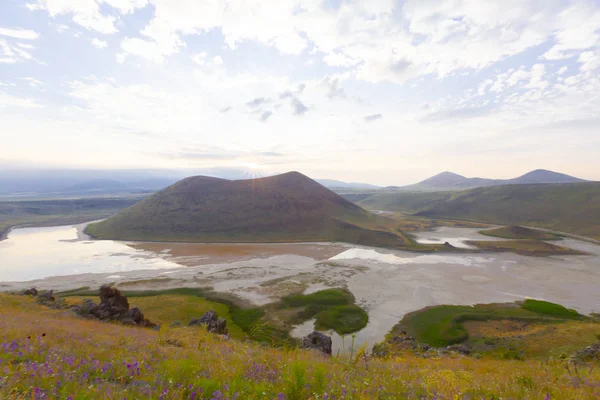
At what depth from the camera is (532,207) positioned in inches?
5172

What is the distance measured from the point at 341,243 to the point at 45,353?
84025 mm

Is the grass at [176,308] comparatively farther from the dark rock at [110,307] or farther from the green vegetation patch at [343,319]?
the green vegetation patch at [343,319]

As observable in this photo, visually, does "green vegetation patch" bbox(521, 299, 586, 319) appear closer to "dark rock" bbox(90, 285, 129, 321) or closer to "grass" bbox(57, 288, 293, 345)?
"grass" bbox(57, 288, 293, 345)

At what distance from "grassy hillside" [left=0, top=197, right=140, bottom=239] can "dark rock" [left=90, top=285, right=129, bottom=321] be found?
10886 centimetres

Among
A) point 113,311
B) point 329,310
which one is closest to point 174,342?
point 113,311

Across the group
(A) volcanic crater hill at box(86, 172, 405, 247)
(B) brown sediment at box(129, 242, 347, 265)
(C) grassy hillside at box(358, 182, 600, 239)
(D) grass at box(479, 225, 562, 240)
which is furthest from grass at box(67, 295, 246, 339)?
(C) grassy hillside at box(358, 182, 600, 239)

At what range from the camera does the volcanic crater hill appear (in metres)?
94.3

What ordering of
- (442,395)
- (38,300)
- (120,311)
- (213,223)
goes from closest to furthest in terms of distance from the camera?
(442,395) → (120,311) → (38,300) → (213,223)

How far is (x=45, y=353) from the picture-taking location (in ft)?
18.8

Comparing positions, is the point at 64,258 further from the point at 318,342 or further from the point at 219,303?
the point at 318,342

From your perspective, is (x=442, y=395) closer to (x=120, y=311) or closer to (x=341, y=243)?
(x=120, y=311)

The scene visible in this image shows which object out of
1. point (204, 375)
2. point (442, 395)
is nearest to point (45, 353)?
point (204, 375)

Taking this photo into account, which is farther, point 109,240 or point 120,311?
point 109,240

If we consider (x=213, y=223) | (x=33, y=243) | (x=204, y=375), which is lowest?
(x=33, y=243)
